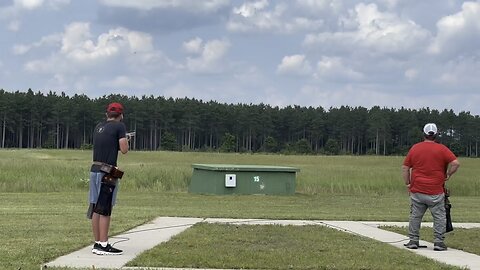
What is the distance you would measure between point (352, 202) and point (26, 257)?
15.4 meters

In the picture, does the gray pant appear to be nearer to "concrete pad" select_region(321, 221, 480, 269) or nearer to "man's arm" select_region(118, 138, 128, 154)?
"concrete pad" select_region(321, 221, 480, 269)

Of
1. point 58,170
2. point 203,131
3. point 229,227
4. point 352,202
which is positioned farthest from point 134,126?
point 229,227

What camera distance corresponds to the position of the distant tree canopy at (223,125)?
11088 cm

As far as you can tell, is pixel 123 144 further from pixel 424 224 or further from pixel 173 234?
pixel 424 224

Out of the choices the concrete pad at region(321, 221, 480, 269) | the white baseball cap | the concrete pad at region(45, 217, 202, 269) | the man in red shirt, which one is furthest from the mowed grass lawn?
the white baseball cap

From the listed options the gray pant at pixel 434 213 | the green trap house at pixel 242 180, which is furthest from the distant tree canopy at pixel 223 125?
the gray pant at pixel 434 213

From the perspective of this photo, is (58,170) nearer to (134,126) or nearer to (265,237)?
(265,237)

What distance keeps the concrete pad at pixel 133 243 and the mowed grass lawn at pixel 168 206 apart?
0.84ft

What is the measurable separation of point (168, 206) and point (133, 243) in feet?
29.1

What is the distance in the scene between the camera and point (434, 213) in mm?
10391

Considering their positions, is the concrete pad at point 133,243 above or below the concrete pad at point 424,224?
above

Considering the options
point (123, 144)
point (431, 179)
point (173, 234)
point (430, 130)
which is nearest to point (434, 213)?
point (431, 179)

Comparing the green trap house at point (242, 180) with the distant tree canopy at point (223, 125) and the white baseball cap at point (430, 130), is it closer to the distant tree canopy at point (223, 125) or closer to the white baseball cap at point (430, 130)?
the white baseball cap at point (430, 130)

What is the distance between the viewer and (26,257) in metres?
8.33
